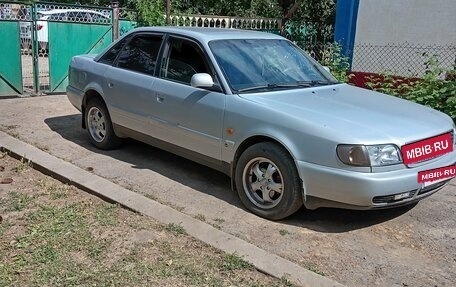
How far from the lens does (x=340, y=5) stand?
1055 centimetres

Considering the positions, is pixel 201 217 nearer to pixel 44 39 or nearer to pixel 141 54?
pixel 141 54

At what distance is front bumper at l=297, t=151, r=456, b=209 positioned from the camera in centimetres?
365

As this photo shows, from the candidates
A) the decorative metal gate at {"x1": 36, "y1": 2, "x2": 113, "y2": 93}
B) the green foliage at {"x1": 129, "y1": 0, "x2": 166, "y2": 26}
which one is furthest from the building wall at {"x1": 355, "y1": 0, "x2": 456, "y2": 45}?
the decorative metal gate at {"x1": 36, "y1": 2, "x2": 113, "y2": 93}

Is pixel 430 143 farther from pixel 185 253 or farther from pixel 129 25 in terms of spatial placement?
pixel 129 25

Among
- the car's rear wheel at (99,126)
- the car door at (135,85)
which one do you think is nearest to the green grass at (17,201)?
the car door at (135,85)

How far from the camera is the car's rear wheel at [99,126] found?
6012 millimetres

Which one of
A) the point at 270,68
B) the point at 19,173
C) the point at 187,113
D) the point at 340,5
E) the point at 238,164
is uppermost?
the point at 340,5

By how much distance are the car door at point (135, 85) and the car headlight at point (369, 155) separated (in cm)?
220

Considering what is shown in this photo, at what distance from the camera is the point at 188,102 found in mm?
4793

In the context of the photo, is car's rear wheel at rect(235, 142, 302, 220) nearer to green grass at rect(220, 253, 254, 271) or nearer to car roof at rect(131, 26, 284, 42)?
green grass at rect(220, 253, 254, 271)

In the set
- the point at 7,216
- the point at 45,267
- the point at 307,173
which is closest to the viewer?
the point at 45,267

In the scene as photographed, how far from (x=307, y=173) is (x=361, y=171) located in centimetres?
43

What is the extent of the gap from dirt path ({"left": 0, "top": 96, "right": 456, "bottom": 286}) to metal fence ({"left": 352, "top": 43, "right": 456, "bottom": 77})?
182 inches

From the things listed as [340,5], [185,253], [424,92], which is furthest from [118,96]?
[340,5]
